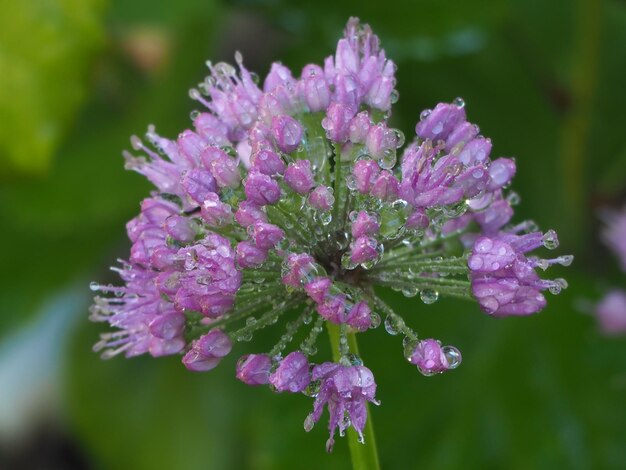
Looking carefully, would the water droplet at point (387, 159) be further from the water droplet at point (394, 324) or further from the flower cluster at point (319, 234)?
the water droplet at point (394, 324)

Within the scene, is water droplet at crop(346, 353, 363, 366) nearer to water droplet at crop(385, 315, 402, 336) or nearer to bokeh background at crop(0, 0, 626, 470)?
water droplet at crop(385, 315, 402, 336)

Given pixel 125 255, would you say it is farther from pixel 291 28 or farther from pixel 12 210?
pixel 291 28

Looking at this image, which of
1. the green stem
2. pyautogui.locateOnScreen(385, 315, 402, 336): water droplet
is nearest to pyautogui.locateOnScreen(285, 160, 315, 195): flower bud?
pyautogui.locateOnScreen(385, 315, 402, 336): water droplet

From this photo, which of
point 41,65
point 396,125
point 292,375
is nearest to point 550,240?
point 292,375

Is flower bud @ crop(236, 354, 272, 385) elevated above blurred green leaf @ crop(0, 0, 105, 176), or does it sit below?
below

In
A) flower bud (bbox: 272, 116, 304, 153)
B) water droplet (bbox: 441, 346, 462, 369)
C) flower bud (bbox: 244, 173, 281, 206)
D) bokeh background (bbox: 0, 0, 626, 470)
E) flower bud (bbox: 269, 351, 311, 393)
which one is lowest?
flower bud (bbox: 269, 351, 311, 393)

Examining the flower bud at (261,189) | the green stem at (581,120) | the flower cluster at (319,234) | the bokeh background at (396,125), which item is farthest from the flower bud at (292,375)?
the green stem at (581,120)

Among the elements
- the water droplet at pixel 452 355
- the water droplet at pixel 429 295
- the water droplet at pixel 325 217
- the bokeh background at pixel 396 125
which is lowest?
the water droplet at pixel 452 355
